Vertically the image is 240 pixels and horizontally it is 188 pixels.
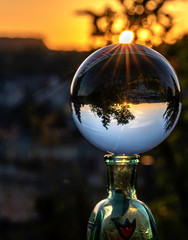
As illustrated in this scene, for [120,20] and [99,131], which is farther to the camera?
[120,20]

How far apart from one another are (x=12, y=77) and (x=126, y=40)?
8516 millimetres

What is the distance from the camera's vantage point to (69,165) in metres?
7.02

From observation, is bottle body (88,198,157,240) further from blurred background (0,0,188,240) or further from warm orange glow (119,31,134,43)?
blurred background (0,0,188,240)

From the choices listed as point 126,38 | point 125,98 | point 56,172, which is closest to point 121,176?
point 125,98

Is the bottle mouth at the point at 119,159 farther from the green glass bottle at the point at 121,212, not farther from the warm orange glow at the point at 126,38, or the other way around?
the warm orange glow at the point at 126,38

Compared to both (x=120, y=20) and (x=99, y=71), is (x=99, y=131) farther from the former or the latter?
(x=120, y=20)

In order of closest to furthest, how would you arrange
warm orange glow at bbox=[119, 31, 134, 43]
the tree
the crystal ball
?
the crystal ball → warm orange glow at bbox=[119, 31, 134, 43] → the tree

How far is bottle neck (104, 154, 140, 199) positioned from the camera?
1210mm

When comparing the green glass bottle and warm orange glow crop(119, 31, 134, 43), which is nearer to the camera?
the green glass bottle

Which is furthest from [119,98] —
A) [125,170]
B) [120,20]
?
[120,20]

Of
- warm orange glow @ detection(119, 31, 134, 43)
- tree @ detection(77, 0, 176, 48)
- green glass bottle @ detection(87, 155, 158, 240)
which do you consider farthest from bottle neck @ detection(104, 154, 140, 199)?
tree @ detection(77, 0, 176, 48)

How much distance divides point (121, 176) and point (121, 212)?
9cm

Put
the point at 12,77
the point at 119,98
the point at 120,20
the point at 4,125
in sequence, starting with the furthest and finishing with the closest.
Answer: the point at 12,77
the point at 4,125
the point at 120,20
the point at 119,98

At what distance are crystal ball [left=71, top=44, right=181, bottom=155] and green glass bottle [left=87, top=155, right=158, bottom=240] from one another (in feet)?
0.15
